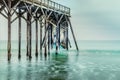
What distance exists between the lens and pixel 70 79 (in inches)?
754

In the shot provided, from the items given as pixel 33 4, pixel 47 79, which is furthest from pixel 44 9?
pixel 47 79

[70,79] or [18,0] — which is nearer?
[70,79]

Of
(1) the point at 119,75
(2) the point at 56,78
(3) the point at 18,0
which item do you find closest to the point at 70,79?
(2) the point at 56,78

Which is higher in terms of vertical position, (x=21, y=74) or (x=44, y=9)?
(x=44, y=9)

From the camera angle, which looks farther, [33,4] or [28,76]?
[33,4]

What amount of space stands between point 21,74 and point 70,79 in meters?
3.34

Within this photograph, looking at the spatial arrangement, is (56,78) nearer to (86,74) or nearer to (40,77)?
(40,77)

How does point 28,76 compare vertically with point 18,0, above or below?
below

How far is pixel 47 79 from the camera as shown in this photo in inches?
737

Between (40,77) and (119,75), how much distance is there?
5397 mm

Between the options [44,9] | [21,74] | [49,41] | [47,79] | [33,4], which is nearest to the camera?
[47,79]

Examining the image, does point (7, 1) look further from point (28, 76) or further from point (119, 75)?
point (119, 75)

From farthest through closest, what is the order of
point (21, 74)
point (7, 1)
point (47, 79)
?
point (7, 1)
point (21, 74)
point (47, 79)

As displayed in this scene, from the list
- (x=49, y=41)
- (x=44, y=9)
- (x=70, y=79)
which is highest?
(x=44, y=9)
